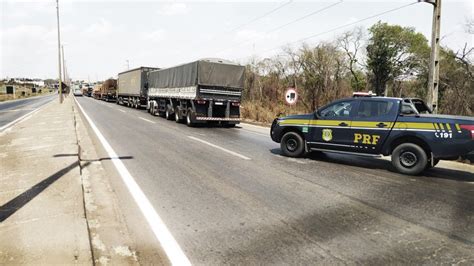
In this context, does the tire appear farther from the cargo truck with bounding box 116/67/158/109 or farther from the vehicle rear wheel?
the cargo truck with bounding box 116/67/158/109

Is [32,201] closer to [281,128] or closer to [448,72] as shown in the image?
[281,128]

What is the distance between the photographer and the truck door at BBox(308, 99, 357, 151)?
870 cm

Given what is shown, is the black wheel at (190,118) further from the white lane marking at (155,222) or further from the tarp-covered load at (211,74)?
the white lane marking at (155,222)

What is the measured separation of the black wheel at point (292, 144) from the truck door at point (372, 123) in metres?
1.49

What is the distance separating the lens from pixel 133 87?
110 ft

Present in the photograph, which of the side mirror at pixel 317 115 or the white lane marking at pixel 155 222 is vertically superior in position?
the side mirror at pixel 317 115

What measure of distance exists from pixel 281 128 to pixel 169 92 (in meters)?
13.2

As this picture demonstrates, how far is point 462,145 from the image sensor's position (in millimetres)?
7121

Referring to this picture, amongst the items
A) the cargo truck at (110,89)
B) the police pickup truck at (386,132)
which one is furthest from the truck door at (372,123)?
the cargo truck at (110,89)

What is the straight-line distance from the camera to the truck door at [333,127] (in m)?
8.70

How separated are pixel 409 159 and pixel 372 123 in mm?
1097

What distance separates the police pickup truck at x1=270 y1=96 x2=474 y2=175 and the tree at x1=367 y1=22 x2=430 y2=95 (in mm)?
39165

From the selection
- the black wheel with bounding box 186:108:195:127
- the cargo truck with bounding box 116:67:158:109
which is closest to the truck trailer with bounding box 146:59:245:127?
the black wheel with bounding box 186:108:195:127

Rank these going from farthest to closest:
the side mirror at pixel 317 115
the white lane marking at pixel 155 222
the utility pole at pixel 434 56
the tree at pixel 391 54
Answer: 1. the tree at pixel 391 54
2. the utility pole at pixel 434 56
3. the side mirror at pixel 317 115
4. the white lane marking at pixel 155 222
